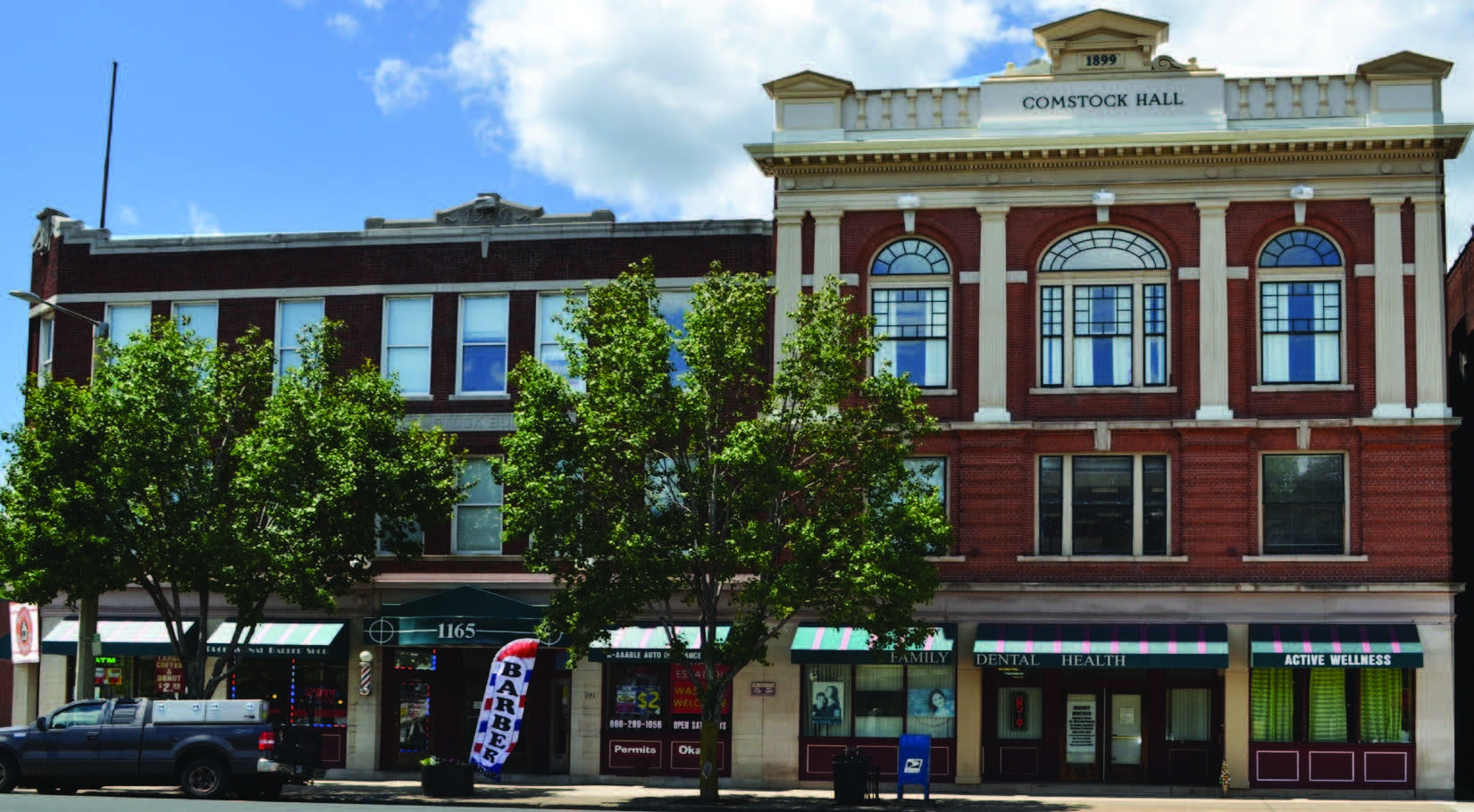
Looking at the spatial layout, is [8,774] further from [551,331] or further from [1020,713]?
[1020,713]

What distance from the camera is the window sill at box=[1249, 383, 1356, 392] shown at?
3316 cm

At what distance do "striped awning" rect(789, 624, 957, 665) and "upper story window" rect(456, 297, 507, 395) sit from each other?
872cm

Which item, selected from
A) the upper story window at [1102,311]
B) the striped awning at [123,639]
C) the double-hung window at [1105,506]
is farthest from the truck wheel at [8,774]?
the upper story window at [1102,311]

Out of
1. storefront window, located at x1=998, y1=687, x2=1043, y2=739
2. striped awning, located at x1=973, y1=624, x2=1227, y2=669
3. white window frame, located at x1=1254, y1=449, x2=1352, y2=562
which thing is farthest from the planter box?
white window frame, located at x1=1254, y1=449, x2=1352, y2=562

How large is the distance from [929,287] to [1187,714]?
9.80 meters

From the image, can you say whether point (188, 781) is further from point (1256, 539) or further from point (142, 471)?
point (1256, 539)

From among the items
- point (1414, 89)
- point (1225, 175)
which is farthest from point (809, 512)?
point (1414, 89)

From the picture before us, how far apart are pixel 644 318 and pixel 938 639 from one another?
27.9 ft

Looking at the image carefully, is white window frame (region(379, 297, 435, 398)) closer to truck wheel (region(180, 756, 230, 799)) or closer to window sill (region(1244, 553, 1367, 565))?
truck wheel (region(180, 756, 230, 799))

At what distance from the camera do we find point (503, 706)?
31.0m

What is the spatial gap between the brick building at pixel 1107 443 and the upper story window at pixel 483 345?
49cm

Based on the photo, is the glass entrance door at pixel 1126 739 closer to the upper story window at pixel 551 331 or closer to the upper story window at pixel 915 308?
the upper story window at pixel 915 308

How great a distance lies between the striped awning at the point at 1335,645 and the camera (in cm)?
3136

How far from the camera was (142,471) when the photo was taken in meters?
31.3
